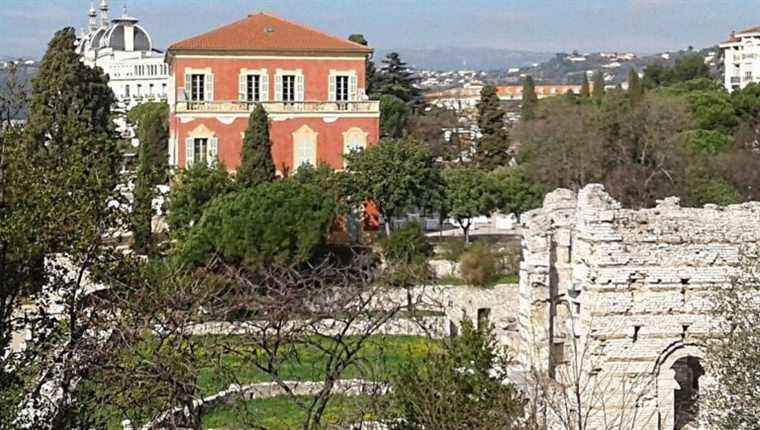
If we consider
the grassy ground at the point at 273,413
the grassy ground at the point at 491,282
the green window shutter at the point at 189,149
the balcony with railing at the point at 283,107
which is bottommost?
the grassy ground at the point at 273,413

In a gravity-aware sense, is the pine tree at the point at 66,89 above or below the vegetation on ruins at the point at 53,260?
above

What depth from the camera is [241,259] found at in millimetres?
33375

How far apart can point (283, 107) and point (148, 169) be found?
1925 centimetres

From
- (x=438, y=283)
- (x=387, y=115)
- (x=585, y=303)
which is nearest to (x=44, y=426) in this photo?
(x=585, y=303)

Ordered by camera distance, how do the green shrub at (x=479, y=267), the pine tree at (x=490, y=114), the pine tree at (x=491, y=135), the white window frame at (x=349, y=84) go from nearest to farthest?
the green shrub at (x=479, y=267)
the white window frame at (x=349, y=84)
the pine tree at (x=491, y=135)
the pine tree at (x=490, y=114)

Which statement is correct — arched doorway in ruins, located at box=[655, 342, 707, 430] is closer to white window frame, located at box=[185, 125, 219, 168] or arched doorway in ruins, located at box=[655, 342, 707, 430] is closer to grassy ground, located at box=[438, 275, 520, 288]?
grassy ground, located at box=[438, 275, 520, 288]

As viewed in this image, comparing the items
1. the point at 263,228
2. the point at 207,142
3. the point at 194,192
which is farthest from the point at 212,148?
the point at 263,228

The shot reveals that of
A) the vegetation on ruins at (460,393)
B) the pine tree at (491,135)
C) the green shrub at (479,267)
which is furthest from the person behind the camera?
the pine tree at (491,135)

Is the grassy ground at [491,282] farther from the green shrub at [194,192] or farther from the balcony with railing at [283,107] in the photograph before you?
the balcony with railing at [283,107]

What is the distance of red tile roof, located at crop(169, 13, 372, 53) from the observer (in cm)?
4253

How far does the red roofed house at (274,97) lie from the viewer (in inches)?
1654

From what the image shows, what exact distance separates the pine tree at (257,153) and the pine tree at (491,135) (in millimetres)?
19140

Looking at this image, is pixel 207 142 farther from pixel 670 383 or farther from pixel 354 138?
pixel 670 383

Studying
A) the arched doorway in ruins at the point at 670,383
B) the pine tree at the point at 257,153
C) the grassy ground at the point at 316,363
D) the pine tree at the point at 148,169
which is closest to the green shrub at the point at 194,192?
the pine tree at the point at 148,169
